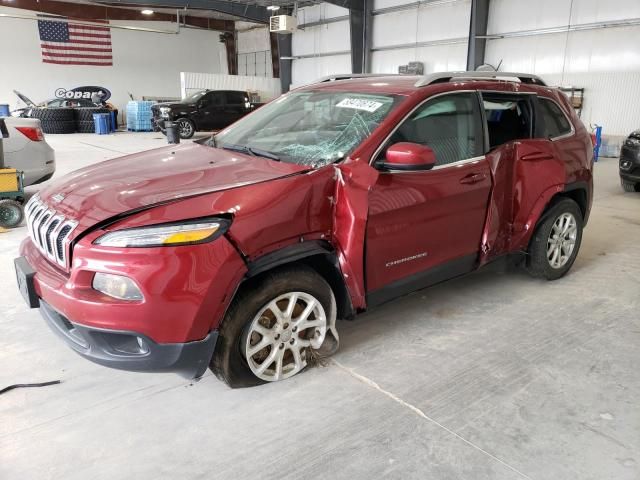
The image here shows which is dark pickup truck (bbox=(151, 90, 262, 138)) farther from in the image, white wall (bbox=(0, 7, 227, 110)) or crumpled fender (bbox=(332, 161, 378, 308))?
crumpled fender (bbox=(332, 161, 378, 308))

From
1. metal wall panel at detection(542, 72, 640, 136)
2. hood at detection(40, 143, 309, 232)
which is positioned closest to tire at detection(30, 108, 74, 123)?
metal wall panel at detection(542, 72, 640, 136)

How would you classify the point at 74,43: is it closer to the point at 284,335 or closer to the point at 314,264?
the point at 314,264

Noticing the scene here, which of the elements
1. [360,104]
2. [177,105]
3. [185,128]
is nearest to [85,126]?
[177,105]

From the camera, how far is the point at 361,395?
8.47ft

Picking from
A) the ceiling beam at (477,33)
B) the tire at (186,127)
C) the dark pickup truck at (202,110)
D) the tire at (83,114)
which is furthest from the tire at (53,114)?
the ceiling beam at (477,33)

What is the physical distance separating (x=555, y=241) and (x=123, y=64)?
24257mm

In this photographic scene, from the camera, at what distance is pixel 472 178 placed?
10.4 feet

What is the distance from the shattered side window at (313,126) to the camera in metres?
2.79

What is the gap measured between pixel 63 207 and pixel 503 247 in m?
2.79

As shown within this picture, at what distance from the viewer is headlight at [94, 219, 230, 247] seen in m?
2.10

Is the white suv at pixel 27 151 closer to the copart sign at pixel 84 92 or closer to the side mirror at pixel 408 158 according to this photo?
the side mirror at pixel 408 158

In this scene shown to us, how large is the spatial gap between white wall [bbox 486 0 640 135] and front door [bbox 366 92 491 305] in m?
12.3

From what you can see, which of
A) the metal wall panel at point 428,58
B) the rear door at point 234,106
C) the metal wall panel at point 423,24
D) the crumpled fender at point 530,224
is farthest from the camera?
the rear door at point 234,106

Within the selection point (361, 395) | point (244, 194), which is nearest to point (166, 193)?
point (244, 194)
